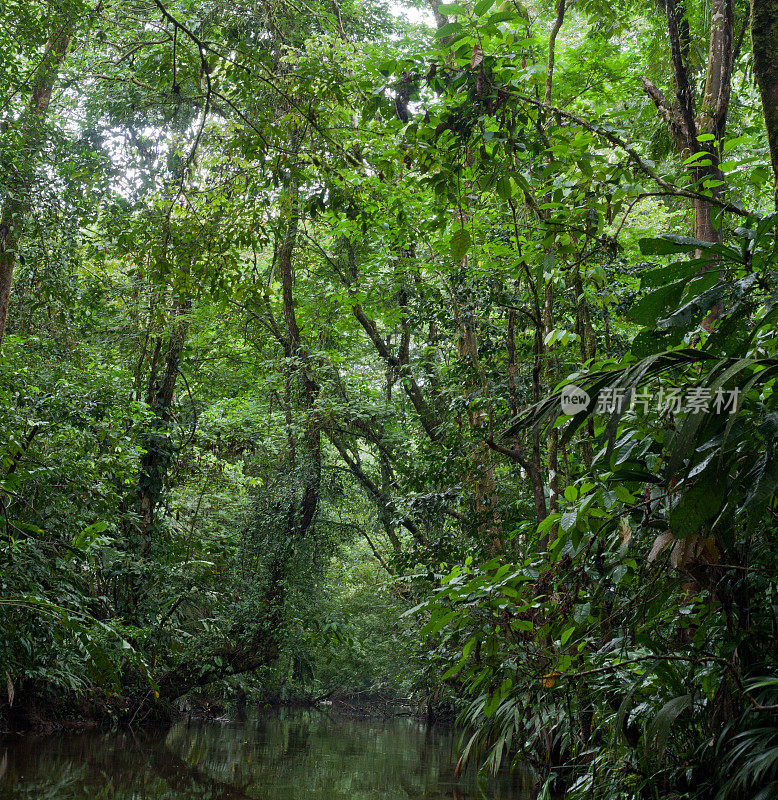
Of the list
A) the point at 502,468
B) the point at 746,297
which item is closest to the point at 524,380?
the point at 502,468

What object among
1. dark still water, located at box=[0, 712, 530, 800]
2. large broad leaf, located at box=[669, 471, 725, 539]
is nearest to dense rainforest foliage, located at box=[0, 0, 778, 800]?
large broad leaf, located at box=[669, 471, 725, 539]

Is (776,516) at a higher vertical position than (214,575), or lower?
higher

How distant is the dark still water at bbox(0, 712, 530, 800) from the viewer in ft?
17.5

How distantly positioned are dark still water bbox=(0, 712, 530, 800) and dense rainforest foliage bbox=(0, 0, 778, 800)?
2.36 feet

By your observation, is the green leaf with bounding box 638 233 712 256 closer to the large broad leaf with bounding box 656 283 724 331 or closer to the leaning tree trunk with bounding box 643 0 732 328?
the large broad leaf with bounding box 656 283 724 331

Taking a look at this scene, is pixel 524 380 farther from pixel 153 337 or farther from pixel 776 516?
pixel 153 337

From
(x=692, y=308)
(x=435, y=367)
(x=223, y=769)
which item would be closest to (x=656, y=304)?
(x=692, y=308)

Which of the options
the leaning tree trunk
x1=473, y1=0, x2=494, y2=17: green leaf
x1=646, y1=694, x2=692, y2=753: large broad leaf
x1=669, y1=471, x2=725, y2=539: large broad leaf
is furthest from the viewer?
the leaning tree trunk

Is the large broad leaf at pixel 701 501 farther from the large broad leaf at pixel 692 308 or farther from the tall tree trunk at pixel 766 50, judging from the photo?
the tall tree trunk at pixel 766 50

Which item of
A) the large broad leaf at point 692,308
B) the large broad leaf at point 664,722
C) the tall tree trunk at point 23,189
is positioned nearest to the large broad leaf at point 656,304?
the large broad leaf at point 692,308

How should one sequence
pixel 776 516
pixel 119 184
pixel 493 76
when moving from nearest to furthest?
1. pixel 776 516
2. pixel 493 76
3. pixel 119 184

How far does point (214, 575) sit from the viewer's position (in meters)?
8.57

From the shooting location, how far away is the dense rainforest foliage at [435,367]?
178 cm

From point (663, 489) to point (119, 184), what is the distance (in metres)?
8.24
